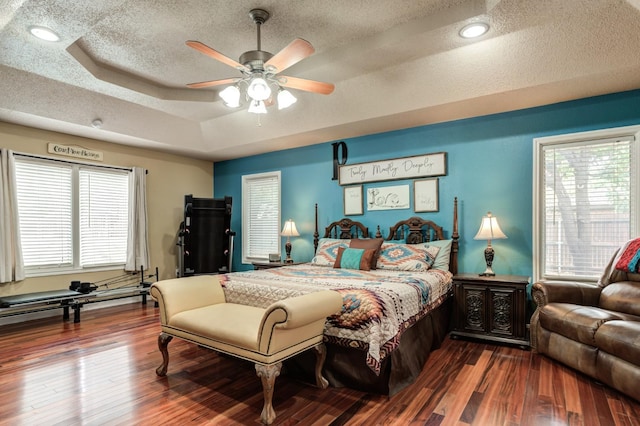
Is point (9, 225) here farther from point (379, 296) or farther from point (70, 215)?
point (379, 296)

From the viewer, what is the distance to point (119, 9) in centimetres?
267

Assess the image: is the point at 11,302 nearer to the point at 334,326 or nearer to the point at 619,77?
the point at 334,326

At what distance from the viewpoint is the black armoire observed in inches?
226

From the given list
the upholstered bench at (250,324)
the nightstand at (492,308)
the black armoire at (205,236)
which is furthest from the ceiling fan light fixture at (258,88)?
the black armoire at (205,236)

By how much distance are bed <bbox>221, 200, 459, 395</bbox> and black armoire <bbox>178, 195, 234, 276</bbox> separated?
86.0 inches

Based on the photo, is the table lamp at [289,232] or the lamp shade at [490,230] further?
the table lamp at [289,232]

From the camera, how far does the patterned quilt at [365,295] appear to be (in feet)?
7.80

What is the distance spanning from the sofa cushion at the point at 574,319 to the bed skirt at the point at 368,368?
112cm

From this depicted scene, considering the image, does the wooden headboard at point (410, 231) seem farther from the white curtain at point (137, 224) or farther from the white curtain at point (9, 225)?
the white curtain at point (9, 225)

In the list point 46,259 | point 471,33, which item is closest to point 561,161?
point 471,33

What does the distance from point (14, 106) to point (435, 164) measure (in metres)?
5.04

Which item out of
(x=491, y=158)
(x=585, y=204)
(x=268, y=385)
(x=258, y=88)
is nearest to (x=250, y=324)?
(x=268, y=385)

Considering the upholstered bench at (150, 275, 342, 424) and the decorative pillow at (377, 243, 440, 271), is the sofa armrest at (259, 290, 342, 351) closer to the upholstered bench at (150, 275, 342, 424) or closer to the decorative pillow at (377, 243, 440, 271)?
the upholstered bench at (150, 275, 342, 424)

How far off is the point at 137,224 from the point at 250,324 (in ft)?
13.5
